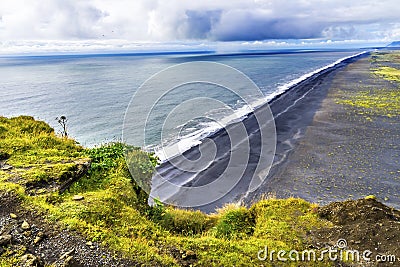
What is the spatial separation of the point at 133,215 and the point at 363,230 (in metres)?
8.33

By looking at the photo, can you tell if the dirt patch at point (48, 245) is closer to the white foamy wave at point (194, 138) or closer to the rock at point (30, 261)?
the rock at point (30, 261)

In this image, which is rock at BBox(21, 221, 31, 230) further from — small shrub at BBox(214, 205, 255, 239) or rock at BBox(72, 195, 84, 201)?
small shrub at BBox(214, 205, 255, 239)

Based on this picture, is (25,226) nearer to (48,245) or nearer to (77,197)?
(48,245)

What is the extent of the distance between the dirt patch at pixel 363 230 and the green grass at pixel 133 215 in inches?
25.4

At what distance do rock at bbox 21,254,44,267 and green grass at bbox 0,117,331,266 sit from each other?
0.28m

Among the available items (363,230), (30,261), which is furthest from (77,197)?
(363,230)

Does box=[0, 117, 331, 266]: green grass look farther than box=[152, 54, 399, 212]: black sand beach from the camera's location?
No

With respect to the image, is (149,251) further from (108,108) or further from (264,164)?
(108,108)

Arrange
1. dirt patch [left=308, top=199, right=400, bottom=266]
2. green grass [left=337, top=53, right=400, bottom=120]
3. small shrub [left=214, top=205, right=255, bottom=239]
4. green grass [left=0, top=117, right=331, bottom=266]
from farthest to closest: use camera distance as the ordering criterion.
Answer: green grass [left=337, top=53, right=400, bottom=120] → small shrub [left=214, top=205, right=255, bottom=239] → dirt patch [left=308, top=199, right=400, bottom=266] → green grass [left=0, top=117, right=331, bottom=266]

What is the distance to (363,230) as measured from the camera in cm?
1049

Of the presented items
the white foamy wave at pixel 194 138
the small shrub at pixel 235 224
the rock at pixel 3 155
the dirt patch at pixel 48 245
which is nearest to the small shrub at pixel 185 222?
the small shrub at pixel 235 224

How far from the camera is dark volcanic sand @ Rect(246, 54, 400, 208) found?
20.4 meters

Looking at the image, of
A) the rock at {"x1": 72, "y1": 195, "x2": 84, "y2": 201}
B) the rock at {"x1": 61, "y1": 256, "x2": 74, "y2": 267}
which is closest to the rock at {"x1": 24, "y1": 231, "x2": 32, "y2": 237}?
the rock at {"x1": 61, "y1": 256, "x2": 74, "y2": 267}

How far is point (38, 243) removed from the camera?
8.29 m
